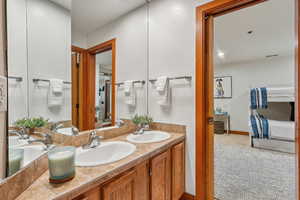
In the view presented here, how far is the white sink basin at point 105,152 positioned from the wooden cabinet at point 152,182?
0.19 metres

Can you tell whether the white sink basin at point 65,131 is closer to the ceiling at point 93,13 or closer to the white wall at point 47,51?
the white wall at point 47,51

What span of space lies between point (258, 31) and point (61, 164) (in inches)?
142

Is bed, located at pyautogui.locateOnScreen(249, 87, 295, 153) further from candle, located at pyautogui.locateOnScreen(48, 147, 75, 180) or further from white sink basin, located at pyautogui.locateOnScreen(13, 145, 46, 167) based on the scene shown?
white sink basin, located at pyautogui.locateOnScreen(13, 145, 46, 167)

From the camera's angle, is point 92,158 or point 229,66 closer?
point 92,158

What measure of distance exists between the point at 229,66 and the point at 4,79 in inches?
227

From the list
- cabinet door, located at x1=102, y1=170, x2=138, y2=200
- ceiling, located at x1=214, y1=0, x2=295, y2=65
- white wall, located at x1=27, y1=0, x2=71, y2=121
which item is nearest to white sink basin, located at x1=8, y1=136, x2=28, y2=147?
white wall, located at x1=27, y1=0, x2=71, y2=121

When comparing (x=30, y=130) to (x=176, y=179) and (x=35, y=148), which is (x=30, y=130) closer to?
(x=35, y=148)

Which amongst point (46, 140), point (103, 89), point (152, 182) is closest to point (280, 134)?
point (152, 182)

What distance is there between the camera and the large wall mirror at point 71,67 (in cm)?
77

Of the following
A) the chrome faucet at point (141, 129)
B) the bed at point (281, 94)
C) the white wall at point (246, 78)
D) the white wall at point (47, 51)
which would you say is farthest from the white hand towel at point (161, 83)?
the white wall at point (246, 78)

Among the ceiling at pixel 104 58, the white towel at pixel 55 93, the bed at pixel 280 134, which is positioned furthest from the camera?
the bed at pixel 280 134

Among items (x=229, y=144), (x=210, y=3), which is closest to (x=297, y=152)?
(x=210, y=3)

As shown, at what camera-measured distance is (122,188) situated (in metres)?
0.96

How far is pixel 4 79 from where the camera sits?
64cm
